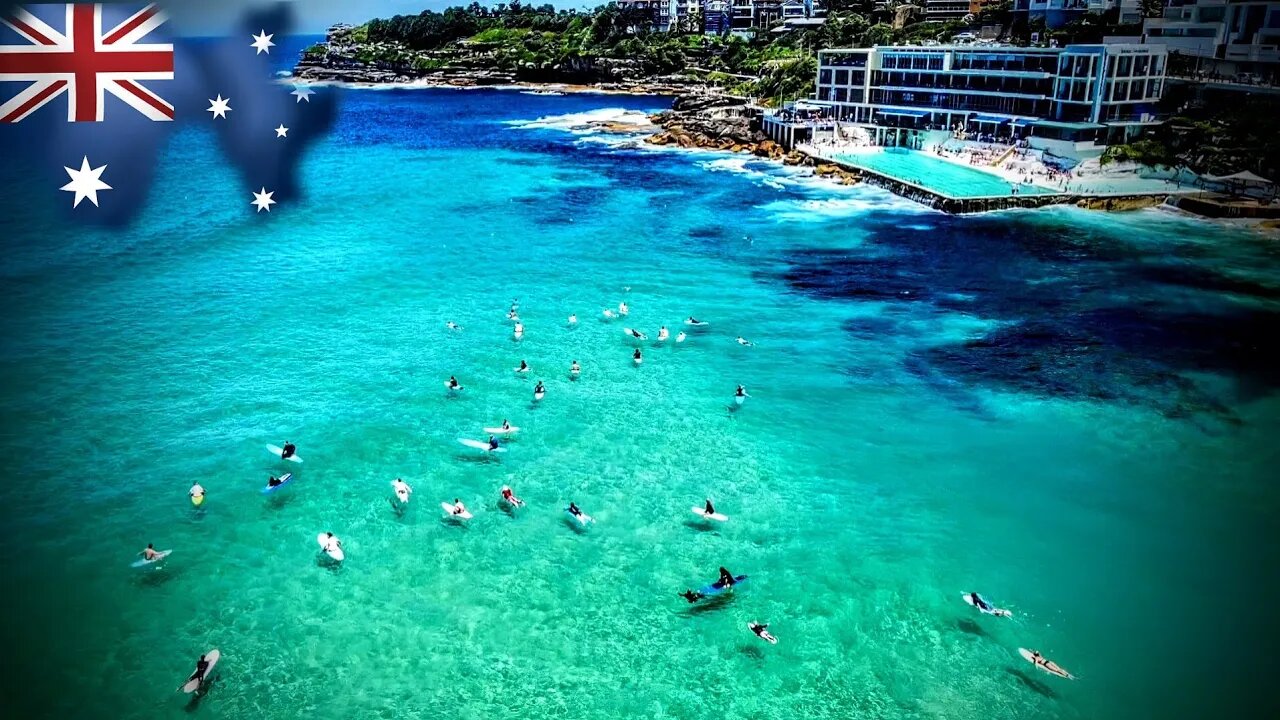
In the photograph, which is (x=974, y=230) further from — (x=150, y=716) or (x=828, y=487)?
(x=150, y=716)

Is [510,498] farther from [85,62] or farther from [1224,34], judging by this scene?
[1224,34]

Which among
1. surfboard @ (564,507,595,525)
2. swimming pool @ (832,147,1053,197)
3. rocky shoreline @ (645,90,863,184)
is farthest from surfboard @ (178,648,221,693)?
rocky shoreline @ (645,90,863,184)

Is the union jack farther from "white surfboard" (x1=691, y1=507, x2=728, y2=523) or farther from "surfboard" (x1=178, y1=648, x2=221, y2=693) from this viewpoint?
"white surfboard" (x1=691, y1=507, x2=728, y2=523)

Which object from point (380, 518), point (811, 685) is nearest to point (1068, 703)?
point (811, 685)
